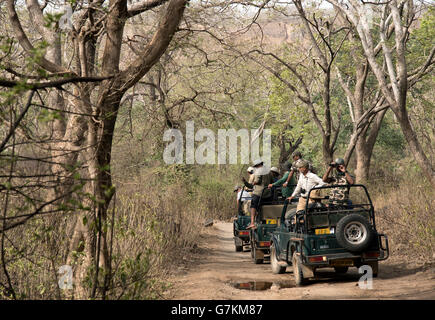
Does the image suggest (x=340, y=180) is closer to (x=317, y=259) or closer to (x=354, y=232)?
(x=354, y=232)

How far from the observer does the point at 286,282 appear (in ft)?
36.7

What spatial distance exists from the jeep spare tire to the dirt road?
2.17ft

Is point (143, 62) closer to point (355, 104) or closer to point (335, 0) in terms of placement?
point (335, 0)

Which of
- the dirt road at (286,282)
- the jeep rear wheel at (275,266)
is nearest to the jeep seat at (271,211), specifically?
the dirt road at (286,282)

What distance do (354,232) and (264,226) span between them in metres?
4.47

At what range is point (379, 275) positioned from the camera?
1134cm

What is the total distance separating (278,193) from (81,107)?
8846 millimetres

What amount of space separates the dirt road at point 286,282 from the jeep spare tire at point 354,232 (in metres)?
0.66

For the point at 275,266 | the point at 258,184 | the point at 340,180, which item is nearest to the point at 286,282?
the point at 275,266

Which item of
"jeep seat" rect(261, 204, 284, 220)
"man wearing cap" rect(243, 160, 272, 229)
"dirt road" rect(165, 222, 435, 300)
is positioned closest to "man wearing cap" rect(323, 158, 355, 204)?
"dirt road" rect(165, 222, 435, 300)

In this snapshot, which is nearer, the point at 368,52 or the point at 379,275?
the point at 379,275

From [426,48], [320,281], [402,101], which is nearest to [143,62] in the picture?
[320,281]

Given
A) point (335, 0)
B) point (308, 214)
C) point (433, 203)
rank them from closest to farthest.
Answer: point (308, 214) → point (433, 203) → point (335, 0)

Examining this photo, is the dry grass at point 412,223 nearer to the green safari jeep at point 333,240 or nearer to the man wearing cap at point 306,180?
the green safari jeep at point 333,240
